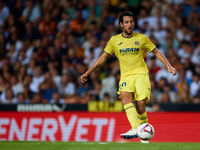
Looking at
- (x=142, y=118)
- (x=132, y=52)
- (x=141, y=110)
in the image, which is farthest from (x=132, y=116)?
(x=132, y=52)

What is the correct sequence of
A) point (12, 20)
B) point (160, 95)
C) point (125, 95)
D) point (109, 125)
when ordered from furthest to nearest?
1. point (12, 20)
2. point (160, 95)
3. point (109, 125)
4. point (125, 95)

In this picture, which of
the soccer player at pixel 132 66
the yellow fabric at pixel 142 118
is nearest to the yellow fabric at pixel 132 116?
the soccer player at pixel 132 66

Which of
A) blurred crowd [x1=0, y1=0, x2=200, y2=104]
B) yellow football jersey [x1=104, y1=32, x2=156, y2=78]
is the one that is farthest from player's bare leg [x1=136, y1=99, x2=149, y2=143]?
blurred crowd [x1=0, y1=0, x2=200, y2=104]

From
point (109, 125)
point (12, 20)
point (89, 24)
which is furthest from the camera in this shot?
point (12, 20)

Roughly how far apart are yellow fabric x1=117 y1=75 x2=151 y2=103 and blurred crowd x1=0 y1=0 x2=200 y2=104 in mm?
4319

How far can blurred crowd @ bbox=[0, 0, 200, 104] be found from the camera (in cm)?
1205

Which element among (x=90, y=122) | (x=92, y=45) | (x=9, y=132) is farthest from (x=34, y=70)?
(x=90, y=122)

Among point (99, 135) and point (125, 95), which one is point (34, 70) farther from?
point (125, 95)

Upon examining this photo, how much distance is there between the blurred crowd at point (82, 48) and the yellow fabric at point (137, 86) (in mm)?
4319

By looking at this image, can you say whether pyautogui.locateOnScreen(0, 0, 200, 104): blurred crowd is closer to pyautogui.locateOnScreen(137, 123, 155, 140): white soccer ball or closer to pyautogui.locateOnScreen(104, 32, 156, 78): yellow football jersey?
pyautogui.locateOnScreen(104, 32, 156, 78): yellow football jersey

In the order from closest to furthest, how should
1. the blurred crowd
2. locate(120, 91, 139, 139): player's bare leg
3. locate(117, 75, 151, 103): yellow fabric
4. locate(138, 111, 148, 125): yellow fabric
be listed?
locate(120, 91, 139, 139): player's bare leg, locate(117, 75, 151, 103): yellow fabric, locate(138, 111, 148, 125): yellow fabric, the blurred crowd

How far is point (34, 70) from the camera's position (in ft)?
44.8

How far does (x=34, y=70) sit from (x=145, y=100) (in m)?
7.27

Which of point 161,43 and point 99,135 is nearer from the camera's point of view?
point 99,135
